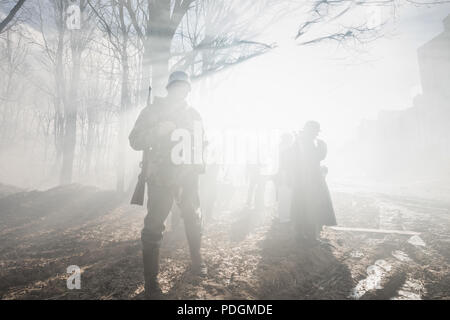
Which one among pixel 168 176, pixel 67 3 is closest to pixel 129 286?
pixel 168 176

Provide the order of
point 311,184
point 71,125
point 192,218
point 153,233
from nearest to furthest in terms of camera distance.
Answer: point 153,233 → point 192,218 → point 311,184 → point 71,125

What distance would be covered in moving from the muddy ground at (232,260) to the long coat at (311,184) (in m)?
0.55

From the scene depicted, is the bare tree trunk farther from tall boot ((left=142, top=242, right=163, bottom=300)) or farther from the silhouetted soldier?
tall boot ((left=142, top=242, right=163, bottom=300))

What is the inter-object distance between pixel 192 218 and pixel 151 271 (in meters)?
0.72

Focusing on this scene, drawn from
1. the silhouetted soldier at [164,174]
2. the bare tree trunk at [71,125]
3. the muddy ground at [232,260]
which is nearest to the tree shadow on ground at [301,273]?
Answer: the muddy ground at [232,260]

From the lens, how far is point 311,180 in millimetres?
4461

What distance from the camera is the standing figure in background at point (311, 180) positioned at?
4.35 meters

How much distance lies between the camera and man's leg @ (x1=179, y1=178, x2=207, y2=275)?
8.80 ft

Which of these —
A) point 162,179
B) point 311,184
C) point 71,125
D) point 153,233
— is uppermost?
point 71,125

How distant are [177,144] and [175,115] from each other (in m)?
0.39

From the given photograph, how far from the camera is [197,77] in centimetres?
794

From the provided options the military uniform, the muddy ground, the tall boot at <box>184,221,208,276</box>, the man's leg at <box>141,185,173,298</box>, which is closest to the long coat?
the muddy ground

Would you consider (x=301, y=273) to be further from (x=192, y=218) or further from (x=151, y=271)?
(x=151, y=271)

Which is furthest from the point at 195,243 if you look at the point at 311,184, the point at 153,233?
the point at 311,184
